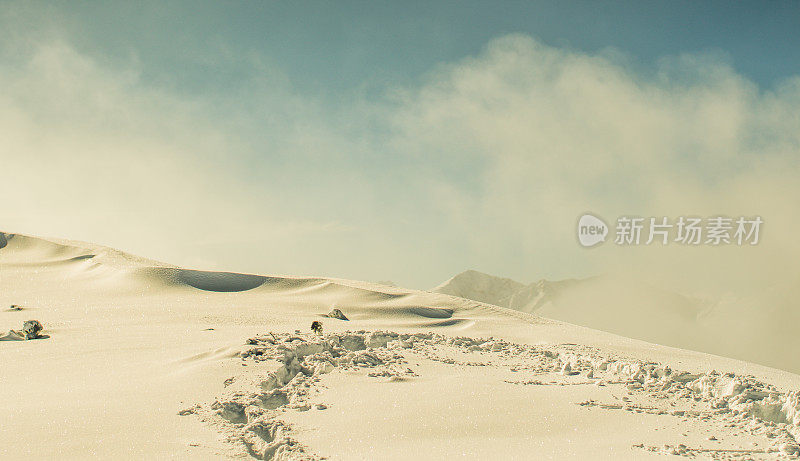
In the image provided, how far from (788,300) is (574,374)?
6369cm

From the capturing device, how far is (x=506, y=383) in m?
4.27

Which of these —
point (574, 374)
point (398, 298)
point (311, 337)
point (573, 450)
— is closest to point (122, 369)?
point (311, 337)

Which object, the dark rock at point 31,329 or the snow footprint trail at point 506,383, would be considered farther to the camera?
the dark rock at point 31,329

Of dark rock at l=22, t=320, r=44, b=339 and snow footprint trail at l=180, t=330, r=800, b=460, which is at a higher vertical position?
snow footprint trail at l=180, t=330, r=800, b=460

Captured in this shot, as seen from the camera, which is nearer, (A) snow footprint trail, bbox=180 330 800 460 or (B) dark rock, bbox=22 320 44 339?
(A) snow footprint trail, bbox=180 330 800 460

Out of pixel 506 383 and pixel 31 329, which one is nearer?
pixel 506 383

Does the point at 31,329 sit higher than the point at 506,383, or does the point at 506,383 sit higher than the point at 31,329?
the point at 506,383

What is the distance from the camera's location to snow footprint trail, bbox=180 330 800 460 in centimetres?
297

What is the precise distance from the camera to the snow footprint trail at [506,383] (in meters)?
2.97

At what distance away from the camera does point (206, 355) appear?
182 inches

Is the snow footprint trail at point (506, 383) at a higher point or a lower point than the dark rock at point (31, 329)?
higher

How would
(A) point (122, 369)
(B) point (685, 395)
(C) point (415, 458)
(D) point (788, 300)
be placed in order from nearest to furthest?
(C) point (415, 458) < (B) point (685, 395) < (A) point (122, 369) < (D) point (788, 300)

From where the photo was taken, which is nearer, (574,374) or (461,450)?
(461,450)

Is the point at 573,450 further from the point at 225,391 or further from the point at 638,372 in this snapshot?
the point at 225,391
